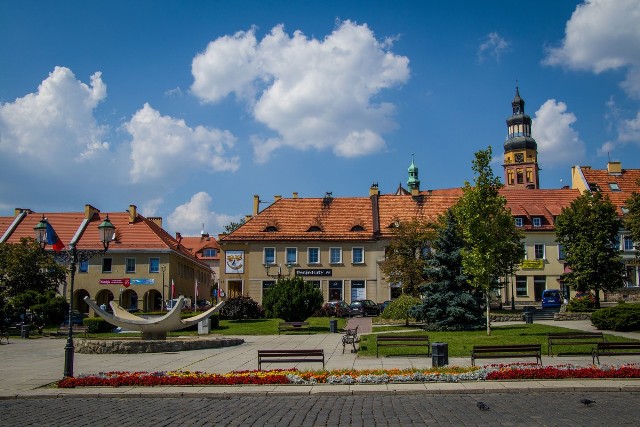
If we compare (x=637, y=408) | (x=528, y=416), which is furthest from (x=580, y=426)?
(x=637, y=408)

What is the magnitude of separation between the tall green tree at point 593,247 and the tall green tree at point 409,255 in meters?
10.5

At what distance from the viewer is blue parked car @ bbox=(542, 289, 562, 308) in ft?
166

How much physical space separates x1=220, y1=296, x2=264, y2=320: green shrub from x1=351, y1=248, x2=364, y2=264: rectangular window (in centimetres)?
1587

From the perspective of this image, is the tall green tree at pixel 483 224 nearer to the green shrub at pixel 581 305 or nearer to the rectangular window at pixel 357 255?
the green shrub at pixel 581 305

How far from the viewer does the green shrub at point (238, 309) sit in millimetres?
43344

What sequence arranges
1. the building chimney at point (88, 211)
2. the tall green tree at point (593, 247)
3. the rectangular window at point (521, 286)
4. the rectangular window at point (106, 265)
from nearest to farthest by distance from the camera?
the tall green tree at point (593, 247) < the rectangular window at point (521, 286) < the rectangular window at point (106, 265) < the building chimney at point (88, 211)

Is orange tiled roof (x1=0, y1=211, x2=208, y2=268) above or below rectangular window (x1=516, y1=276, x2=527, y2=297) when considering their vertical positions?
above

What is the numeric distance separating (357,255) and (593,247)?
819 inches

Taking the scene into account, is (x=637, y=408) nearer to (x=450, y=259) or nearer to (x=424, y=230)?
(x=450, y=259)

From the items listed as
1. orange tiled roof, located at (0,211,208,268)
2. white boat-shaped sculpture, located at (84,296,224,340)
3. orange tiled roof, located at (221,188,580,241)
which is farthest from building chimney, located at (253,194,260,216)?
white boat-shaped sculpture, located at (84,296,224,340)

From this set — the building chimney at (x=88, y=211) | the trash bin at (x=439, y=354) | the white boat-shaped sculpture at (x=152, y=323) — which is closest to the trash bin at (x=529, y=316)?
the trash bin at (x=439, y=354)

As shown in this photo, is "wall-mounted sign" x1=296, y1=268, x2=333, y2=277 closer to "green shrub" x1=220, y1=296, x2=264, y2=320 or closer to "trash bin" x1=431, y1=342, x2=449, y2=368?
"green shrub" x1=220, y1=296, x2=264, y2=320

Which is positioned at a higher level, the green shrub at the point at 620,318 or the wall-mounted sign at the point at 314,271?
the wall-mounted sign at the point at 314,271

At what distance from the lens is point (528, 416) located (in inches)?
459
